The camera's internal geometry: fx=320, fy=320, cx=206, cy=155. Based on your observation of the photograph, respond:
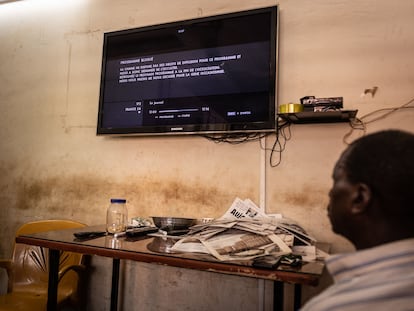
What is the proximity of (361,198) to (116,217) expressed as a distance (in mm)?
1514

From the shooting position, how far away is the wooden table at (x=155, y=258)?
0.98 metres

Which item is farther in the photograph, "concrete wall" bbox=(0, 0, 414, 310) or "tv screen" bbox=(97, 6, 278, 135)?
"tv screen" bbox=(97, 6, 278, 135)

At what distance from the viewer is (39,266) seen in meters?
2.07

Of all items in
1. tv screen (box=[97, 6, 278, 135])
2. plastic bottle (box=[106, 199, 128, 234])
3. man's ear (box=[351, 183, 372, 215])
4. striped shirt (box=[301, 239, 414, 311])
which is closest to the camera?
striped shirt (box=[301, 239, 414, 311])

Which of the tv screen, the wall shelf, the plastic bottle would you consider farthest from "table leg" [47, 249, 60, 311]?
the wall shelf

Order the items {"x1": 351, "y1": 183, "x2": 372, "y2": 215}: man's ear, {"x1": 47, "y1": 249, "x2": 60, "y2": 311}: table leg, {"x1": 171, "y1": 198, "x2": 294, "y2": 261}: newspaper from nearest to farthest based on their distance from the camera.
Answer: {"x1": 351, "y1": 183, "x2": 372, "y2": 215}: man's ear
{"x1": 171, "y1": 198, "x2": 294, "y2": 261}: newspaper
{"x1": 47, "y1": 249, "x2": 60, "y2": 311}: table leg

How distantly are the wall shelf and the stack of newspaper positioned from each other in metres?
0.59

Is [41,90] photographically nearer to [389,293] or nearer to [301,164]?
[301,164]

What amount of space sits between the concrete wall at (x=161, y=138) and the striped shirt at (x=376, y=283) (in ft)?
3.81

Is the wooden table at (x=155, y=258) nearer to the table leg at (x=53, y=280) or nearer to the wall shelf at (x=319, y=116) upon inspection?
the table leg at (x=53, y=280)

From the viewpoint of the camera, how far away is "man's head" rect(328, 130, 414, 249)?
0.66m

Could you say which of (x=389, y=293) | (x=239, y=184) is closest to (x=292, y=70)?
(x=239, y=184)

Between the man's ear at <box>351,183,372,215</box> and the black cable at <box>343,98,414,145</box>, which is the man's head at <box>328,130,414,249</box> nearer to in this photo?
the man's ear at <box>351,183,372,215</box>

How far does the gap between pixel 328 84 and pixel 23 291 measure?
2.21 metres
